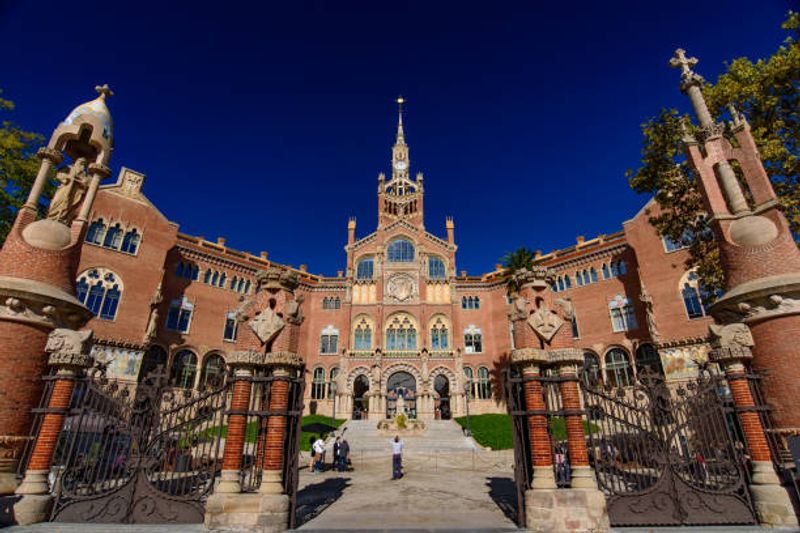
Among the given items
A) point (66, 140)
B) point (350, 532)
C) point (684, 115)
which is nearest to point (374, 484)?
point (350, 532)

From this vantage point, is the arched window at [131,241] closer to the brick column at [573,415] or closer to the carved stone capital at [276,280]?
the carved stone capital at [276,280]

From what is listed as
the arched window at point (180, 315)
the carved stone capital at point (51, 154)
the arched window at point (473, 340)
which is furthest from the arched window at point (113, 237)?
the arched window at point (473, 340)

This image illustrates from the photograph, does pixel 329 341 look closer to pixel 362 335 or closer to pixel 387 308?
pixel 362 335

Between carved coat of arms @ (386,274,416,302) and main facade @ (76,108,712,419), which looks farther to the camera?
carved coat of arms @ (386,274,416,302)

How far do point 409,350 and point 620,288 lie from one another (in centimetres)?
1920

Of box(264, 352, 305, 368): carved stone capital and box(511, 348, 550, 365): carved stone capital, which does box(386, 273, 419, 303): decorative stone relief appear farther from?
box(511, 348, 550, 365): carved stone capital

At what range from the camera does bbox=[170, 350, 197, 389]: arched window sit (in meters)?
29.9

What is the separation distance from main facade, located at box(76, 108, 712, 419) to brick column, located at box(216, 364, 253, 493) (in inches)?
760

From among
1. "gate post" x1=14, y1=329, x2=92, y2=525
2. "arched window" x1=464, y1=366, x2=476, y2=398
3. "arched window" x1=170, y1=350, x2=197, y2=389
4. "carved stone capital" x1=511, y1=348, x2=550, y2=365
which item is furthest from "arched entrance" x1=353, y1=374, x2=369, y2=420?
"carved stone capital" x1=511, y1=348, x2=550, y2=365

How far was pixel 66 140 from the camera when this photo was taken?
10219 millimetres

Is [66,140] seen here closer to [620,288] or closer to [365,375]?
[365,375]

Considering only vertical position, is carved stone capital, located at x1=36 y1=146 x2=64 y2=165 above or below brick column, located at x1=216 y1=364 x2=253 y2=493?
above

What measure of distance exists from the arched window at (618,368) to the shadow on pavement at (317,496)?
80.4 feet

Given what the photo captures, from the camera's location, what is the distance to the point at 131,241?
2886 cm
